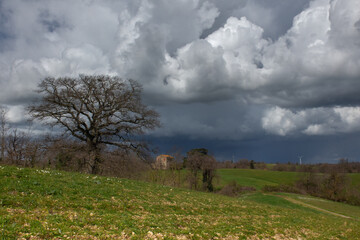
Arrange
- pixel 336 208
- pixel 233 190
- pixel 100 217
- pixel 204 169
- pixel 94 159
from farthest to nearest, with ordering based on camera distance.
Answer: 1. pixel 204 169
2. pixel 233 190
3. pixel 336 208
4. pixel 94 159
5. pixel 100 217

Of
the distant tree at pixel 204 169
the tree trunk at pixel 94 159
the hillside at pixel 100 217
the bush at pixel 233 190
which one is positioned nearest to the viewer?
the hillside at pixel 100 217

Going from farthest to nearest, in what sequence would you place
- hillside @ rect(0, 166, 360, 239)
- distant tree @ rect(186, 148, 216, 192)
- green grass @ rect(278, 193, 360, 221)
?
distant tree @ rect(186, 148, 216, 192), green grass @ rect(278, 193, 360, 221), hillside @ rect(0, 166, 360, 239)

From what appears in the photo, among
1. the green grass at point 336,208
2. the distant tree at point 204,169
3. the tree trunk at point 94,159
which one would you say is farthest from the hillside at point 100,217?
the distant tree at point 204,169

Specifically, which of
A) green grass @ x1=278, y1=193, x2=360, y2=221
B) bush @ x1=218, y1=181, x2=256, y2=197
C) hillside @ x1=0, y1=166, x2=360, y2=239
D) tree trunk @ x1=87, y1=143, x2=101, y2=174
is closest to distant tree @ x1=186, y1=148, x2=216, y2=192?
bush @ x1=218, y1=181, x2=256, y2=197

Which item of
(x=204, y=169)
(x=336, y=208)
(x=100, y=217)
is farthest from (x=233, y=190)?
(x=100, y=217)

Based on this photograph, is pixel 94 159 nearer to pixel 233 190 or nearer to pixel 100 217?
pixel 100 217

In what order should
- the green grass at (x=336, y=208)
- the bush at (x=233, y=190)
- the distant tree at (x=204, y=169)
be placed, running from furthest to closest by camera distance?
the distant tree at (x=204, y=169), the bush at (x=233, y=190), the green grass at (x=336, y=208)

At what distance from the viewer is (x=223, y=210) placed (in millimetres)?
20750

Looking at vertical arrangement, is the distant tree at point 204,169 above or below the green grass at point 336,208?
above

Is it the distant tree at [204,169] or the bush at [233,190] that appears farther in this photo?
the distant tree at [204,169]

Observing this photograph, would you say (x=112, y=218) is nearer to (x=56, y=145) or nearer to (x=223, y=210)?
(x=223, y=210)

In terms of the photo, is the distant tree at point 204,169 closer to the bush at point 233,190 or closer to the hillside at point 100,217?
the bush at point 233,190

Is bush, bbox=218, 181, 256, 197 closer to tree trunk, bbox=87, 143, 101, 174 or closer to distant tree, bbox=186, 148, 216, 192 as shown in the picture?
distant tree, bbox=186, 148, 216, 192

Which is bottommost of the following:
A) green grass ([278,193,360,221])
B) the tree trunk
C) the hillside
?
green grass ([278,193,360,221])
